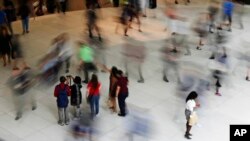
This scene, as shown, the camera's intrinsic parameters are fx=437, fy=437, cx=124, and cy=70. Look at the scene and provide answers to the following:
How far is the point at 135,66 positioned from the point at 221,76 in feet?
7.98

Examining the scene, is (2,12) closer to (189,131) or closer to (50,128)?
(50,128)

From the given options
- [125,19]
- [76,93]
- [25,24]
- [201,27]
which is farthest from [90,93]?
[201,27]

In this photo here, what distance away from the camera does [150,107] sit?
1078cm

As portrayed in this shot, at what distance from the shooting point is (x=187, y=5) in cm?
1903

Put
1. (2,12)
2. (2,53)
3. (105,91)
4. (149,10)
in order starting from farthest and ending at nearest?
(149,10) < (2,12) < (2,53) < (105,91)

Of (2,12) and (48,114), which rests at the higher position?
(2,12)

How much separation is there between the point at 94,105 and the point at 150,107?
1516 millimetres

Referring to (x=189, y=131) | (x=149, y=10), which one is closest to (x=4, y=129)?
(x=189, y=131)

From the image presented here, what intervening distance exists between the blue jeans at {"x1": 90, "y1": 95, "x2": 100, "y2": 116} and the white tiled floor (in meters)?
0.18

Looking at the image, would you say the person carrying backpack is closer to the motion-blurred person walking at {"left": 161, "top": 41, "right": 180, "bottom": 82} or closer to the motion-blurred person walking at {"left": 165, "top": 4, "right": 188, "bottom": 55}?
the motion-blurred person walking at {"left": 161, "top": 41, "right": 180, "bottom": 82}

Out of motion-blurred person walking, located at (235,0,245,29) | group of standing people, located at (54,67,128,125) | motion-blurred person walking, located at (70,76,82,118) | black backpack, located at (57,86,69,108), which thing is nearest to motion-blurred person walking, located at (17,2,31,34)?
group of standing people, located at (54,67,128,125)

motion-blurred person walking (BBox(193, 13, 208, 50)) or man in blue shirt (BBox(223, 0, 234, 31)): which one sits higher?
man in blue shirt (BBox(223, 0, 234, 31))

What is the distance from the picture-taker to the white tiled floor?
9.69m

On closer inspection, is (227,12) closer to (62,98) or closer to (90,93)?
(90,93)
